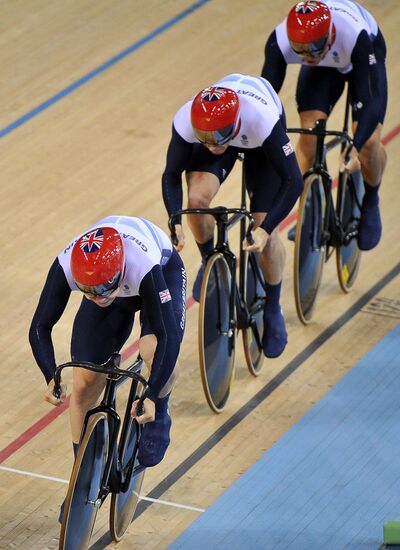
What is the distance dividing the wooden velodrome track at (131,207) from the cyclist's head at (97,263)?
1.12m

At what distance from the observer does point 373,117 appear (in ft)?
20.8

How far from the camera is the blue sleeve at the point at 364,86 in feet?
20.6

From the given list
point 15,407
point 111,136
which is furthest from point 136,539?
point 111,136

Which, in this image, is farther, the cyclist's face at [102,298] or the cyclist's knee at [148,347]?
the cyclist's knee at [148,347]

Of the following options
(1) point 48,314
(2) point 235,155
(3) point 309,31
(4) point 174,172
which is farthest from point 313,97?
(1) point 48,314

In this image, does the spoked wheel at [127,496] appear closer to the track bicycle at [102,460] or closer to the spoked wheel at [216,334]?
the track bicycle at [102,460]

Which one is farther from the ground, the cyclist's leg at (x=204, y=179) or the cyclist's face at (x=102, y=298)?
the cyclist's face at (x=102, y=298)

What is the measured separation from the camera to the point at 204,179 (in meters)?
5.61

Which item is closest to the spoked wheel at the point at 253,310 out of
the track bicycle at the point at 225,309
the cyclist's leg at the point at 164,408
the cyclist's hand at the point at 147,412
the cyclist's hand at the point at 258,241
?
the track bicycle at the point at 225,309

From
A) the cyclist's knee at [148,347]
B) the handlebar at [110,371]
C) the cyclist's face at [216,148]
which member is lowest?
the cyclist's knee at [148,347]

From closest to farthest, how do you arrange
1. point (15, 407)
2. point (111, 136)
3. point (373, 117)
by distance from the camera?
point (15, 407) < point (373, 117) < point (111, 136)

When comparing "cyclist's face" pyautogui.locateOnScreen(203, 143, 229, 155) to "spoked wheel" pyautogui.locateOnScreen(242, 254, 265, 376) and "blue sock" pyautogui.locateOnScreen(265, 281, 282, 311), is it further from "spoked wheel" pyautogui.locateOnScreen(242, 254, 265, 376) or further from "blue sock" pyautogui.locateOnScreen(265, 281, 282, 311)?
"blue sock" pyautogui.locateOnScreen(265, 281, 282, 311)

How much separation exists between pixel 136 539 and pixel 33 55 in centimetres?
512

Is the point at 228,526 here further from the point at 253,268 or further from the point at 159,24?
the point at 159,24
